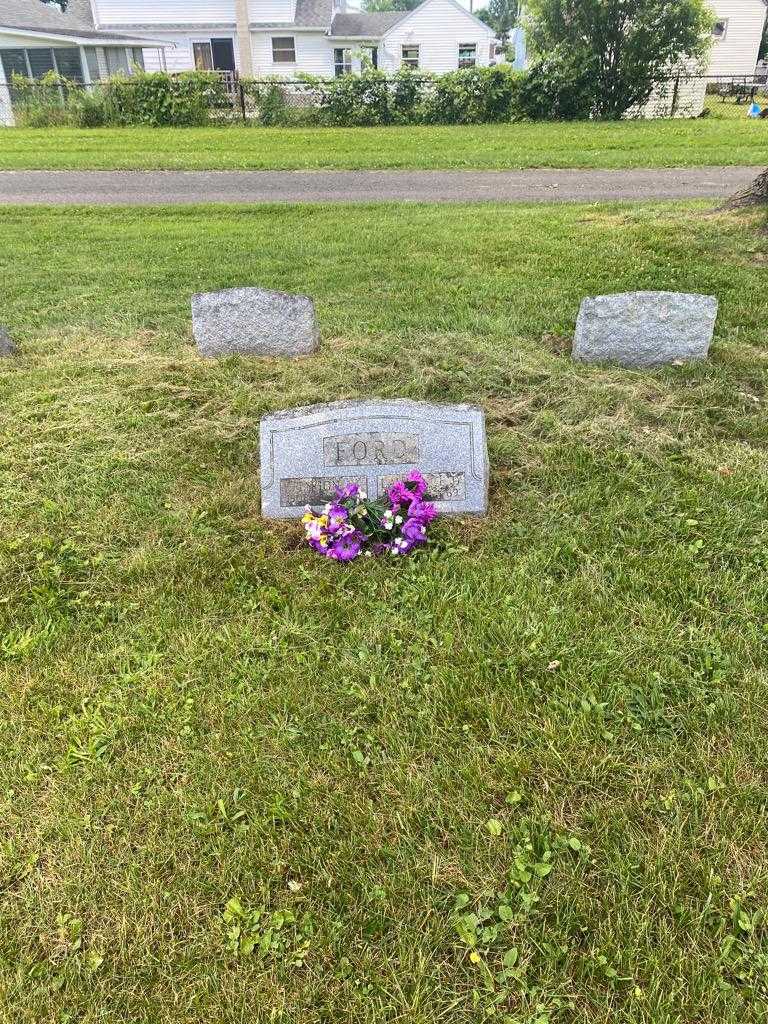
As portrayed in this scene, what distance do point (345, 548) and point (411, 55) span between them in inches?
1443

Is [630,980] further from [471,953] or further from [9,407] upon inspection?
[9,407]

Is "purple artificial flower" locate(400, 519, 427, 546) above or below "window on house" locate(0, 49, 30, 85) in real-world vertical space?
below

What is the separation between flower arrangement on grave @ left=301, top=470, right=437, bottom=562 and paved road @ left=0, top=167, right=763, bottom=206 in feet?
26.7

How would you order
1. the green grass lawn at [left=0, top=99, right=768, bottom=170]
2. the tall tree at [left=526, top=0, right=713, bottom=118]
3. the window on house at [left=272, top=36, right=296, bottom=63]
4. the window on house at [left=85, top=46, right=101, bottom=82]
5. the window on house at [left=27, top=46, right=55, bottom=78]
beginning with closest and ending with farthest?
the green grass lawn at [left=0, top=99, right=768, bottom=170] → the tall tree at [left=526, top=0, right=713, bottom=118] → the window on house at [left=27, top=46, right=55, bottom=78] → the window on house at [left=85, top=46, right=101, bottom=82] → the window on house at [left=272, top=36, right=296, bottom=63]

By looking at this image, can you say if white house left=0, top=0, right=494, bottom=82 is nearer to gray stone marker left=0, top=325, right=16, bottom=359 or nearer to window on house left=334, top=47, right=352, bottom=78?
window on house left=334, top=47, right=352, bottom=78

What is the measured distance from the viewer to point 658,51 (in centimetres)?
1931

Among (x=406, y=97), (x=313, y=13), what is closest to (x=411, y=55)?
(x=313, y=13)

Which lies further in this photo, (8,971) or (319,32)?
Answer: (319,32)

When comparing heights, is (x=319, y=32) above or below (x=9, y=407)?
above

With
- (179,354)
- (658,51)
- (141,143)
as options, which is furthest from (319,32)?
(179,354)

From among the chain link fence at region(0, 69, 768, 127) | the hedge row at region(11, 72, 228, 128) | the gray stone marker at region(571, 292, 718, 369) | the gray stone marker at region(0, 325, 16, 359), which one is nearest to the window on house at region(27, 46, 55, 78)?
the chain link fence at region(0, 69, 768, 127)

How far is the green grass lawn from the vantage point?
12.9m

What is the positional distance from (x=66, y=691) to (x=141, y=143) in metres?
15.5

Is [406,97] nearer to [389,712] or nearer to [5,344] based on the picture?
[5,344]
